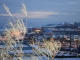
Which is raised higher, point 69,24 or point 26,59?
point 69,24

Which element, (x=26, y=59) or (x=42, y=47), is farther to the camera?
(x=42, y=47)

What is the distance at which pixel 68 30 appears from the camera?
7.03m

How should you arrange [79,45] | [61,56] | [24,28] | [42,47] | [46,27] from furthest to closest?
1. [46,27]
2. [79,45]
3. [61,56]
4. [42,47]
5. [24,28]

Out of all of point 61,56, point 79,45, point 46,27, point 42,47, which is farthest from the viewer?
point 46,27

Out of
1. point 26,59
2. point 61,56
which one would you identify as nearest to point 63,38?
point 61,56

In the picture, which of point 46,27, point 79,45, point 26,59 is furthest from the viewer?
point 46,27

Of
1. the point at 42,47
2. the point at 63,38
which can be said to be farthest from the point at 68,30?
the point at 42,47

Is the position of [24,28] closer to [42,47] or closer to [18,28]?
[18,28]

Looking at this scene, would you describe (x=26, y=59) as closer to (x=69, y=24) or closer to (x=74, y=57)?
(x=74, y=57)

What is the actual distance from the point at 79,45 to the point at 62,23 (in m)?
1.04

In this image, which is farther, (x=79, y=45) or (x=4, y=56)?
(x=79, y=45)

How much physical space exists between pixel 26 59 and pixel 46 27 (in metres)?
2.71

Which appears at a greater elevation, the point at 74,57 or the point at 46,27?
the point at 46,27

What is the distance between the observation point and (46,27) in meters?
7.19
